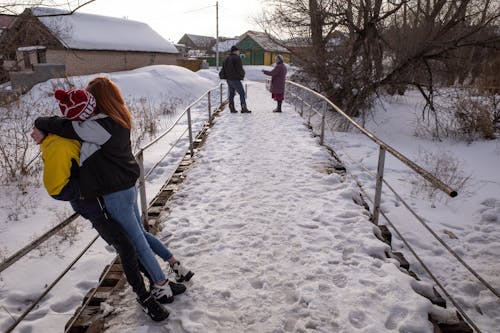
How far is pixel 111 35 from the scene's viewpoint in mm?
29781

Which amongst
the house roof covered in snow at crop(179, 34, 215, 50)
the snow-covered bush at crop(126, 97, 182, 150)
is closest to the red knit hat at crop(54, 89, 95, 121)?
the snow-covered bush at crop(126, 97, 182, 150)

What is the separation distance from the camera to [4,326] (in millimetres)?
3617

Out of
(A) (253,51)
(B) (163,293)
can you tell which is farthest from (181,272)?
(A) (253,51)

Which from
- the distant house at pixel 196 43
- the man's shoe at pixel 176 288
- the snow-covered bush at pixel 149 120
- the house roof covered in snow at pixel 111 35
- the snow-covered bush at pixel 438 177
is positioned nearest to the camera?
the man's shoe at pixel 176 288

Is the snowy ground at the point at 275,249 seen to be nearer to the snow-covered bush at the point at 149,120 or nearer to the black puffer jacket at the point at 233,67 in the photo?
the black puffer jacket at the point at 233,67

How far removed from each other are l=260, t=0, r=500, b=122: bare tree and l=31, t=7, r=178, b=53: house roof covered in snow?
18898 millimetres

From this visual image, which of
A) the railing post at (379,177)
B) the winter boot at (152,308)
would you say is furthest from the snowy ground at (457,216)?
the winter boot at (152,308)

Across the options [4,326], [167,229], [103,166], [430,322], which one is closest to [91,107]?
[103,166]

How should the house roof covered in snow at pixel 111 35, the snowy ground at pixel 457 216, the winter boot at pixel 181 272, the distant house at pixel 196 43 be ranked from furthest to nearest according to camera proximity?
the distant house at pixel 196 43 → the house roof covered in snow at pixel 111 35 → the snowy ground at pixel 457 216 → the winter boot at pixel 181 272

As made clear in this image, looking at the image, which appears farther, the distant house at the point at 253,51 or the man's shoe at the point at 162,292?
the distant house at the point at 253,51

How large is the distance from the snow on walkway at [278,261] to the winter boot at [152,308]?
0.06 metres

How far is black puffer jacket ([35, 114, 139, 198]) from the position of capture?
2.04 m

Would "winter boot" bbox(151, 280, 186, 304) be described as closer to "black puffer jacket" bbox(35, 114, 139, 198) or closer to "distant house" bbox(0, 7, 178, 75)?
"black puffer jacket" bbox(35, 114, 139, 198)

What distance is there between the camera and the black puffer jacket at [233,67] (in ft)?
33.0
